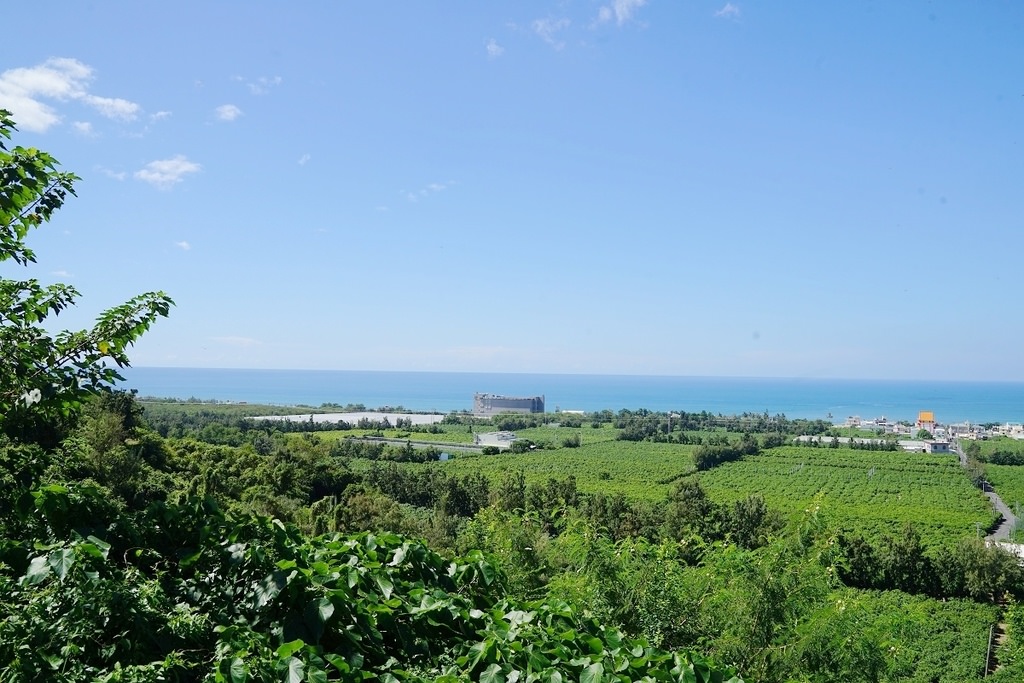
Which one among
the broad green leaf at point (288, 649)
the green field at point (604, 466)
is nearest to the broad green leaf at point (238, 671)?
the broad green leaf at point (288, 649)

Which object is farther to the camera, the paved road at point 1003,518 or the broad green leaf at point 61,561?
the paved road at point 1003,518

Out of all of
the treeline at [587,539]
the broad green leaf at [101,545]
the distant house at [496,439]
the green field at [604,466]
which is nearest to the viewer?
the broad green leaf at [101,545]

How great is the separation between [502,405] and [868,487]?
67419 mm

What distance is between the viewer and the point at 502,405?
349 feet

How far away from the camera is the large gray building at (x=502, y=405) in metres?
105

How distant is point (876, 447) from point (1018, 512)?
26.6m

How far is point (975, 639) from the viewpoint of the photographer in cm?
1959

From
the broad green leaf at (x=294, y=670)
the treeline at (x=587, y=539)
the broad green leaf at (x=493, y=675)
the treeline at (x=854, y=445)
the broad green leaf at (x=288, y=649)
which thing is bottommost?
the treeline at (x=854, y=445)

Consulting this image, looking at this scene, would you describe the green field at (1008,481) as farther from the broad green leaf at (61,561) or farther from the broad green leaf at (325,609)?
the broad green leaf at (61,561)

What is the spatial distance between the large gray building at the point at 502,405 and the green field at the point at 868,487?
50.0 metres

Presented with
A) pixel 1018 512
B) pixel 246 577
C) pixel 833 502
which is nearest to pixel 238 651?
pixel 246 577

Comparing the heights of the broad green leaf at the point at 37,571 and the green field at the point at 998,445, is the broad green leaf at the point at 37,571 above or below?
above

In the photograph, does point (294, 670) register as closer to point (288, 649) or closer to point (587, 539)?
point (288, 649)

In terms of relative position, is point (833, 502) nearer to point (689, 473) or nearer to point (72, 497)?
point (689, 473)
